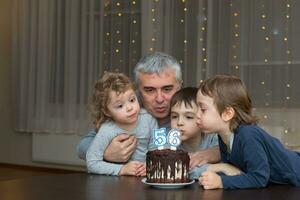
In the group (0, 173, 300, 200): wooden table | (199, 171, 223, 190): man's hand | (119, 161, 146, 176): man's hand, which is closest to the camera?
(0, 173, 300, 200): wooden table

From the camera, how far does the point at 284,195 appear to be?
1.23 meters

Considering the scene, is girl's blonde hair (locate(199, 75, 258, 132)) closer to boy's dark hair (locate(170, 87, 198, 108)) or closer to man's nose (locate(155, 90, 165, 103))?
boy's dark hair (locate(170, 87, 198, 108))

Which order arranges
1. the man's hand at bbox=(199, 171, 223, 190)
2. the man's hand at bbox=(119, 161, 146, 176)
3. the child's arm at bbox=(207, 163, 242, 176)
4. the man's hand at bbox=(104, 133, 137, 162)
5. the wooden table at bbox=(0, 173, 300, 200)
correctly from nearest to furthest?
the wooden table at bbox=(0, 173, 300, 200) → the man's hand at bbox=(199, 171, 223, 190) → the child's arm at bbox=(207, 163, 242, 176) → the man's hand at bbox=(119, 161, 146, 176) → the man's hand at bbox=(104, 133, 137, 162)

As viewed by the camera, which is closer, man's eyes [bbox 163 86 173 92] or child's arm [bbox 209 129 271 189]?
child's arm [bbox 209 129 271 189]

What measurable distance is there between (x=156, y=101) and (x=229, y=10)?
1.91 m

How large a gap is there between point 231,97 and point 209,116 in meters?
0.07

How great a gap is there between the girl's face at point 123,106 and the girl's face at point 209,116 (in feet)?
1.20

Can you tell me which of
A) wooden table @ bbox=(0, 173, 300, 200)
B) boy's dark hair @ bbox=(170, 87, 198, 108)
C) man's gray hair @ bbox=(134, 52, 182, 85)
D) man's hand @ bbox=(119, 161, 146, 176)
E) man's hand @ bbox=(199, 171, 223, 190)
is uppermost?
man's gray hair @ bbox=(134, 52, 182, 85)

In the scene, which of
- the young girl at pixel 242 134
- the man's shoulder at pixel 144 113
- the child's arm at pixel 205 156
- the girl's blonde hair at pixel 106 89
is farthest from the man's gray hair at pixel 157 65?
the young girl at pixel 242 134

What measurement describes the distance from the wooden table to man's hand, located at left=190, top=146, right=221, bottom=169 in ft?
0.81

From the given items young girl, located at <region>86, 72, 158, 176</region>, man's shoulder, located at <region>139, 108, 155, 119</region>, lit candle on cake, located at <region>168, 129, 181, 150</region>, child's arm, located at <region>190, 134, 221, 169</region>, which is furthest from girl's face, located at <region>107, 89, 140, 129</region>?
lit candle on cake, located at <region>168, 129, 181, 150</region>

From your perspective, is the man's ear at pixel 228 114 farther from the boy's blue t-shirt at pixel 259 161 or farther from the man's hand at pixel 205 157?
the man's hand at pixel 205 157

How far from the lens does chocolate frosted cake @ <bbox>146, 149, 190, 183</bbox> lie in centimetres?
133

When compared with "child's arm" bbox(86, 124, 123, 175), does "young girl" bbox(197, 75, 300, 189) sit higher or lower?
Answer: higher
